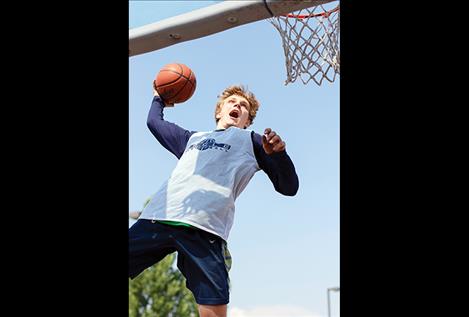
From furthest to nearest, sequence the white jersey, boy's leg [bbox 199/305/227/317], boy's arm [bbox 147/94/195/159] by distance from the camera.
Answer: boy's arm [bbox 147/94/195/159], the white jersey, boy's leg [bbox 199/305/227/317]

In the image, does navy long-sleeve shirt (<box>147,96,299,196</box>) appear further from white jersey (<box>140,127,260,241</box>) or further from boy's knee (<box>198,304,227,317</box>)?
boy's knee (<box>198,304,227,317</box>)

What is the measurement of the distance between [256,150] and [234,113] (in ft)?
1.23

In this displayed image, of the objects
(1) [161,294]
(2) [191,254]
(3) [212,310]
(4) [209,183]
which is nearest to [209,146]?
(4) [209,183]

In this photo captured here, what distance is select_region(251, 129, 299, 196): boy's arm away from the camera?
3.52 metres

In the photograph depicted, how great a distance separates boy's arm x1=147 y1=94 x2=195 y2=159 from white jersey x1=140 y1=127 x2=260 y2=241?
138 millimetres

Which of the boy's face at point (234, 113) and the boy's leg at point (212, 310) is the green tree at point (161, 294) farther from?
the boy's leg at point (212, 310)

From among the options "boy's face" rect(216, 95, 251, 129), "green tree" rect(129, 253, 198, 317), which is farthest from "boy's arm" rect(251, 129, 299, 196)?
A: "green tree" rect(129, 253, 198, 317)

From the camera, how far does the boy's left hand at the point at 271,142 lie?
3.41 m

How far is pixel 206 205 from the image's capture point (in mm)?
3475

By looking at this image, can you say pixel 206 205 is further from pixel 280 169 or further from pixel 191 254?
pixel 280 169

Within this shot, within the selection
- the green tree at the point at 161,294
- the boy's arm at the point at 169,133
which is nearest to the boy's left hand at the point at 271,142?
the boy's arm at the point at 169,133
